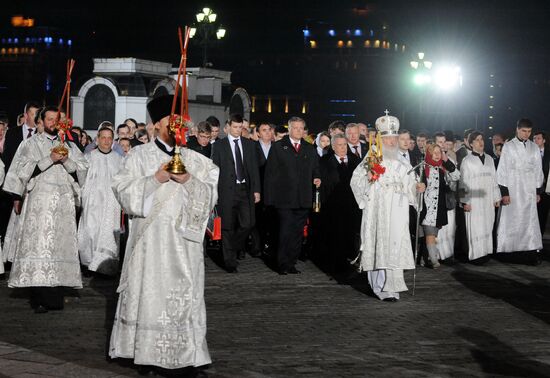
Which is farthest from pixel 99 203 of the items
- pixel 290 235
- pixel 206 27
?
pixel 206 27

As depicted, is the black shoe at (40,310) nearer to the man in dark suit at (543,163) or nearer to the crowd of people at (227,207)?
the crowd of people at (227,207)

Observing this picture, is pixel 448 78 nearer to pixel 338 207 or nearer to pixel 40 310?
pixel 338 207

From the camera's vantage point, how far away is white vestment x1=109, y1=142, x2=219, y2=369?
8.19 metres

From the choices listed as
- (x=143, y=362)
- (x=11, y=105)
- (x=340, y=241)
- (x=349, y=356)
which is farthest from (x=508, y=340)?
(x=11, y=105)

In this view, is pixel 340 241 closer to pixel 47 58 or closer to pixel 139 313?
pixel 139 313

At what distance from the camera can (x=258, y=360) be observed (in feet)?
29.5

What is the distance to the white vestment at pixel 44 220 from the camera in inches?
450

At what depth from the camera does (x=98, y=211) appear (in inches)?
586

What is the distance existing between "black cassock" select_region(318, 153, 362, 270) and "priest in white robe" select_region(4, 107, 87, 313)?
522cm

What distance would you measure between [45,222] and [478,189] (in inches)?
321

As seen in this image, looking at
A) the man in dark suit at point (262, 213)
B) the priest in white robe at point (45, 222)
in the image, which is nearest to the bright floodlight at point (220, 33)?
the man in dark suit at point (262, 213)

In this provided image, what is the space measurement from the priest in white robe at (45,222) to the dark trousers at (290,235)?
422 centimetres

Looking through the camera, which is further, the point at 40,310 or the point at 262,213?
the point at 262,213

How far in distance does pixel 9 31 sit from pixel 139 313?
134 meters
